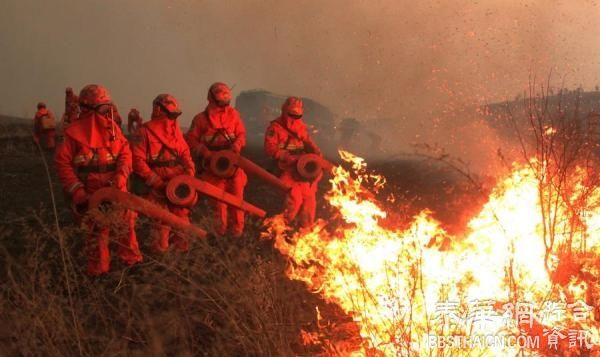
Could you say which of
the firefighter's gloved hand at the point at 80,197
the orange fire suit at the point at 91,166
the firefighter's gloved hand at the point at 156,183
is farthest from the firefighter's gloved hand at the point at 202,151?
the firefighter's gloved hand at the point at 80,197

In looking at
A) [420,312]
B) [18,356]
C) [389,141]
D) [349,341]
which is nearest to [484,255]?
[420,312]

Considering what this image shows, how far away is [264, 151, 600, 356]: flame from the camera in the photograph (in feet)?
11.2

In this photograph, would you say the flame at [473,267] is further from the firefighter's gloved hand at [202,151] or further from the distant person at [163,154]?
the firefighter's gloved hand at [202,151]

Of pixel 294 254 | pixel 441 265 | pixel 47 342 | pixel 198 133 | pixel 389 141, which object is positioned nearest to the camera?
pixel 47 342

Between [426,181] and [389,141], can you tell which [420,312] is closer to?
[426,181]

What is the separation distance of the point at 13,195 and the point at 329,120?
44.6 m

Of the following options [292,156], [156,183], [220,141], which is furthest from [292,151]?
[156,183]

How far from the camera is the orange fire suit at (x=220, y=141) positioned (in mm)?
7094

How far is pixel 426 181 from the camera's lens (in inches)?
474

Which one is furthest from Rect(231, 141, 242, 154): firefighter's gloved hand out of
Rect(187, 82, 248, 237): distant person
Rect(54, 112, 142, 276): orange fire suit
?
Rect(54, 112, 142, 276): orange fire suit

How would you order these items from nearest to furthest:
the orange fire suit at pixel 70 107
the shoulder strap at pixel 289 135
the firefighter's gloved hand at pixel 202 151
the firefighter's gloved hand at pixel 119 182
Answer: the firefighter's gloved hand at pixel 119 182 → the firefighter's gloved hand at pixel 202 151 → the shoulder strap at pixel 289 135 → the orange fire suit at pixel 70 107

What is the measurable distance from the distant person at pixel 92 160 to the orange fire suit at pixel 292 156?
2.51m

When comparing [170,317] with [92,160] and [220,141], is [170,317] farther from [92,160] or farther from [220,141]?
[220,141]

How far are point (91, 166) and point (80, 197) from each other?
375mm
